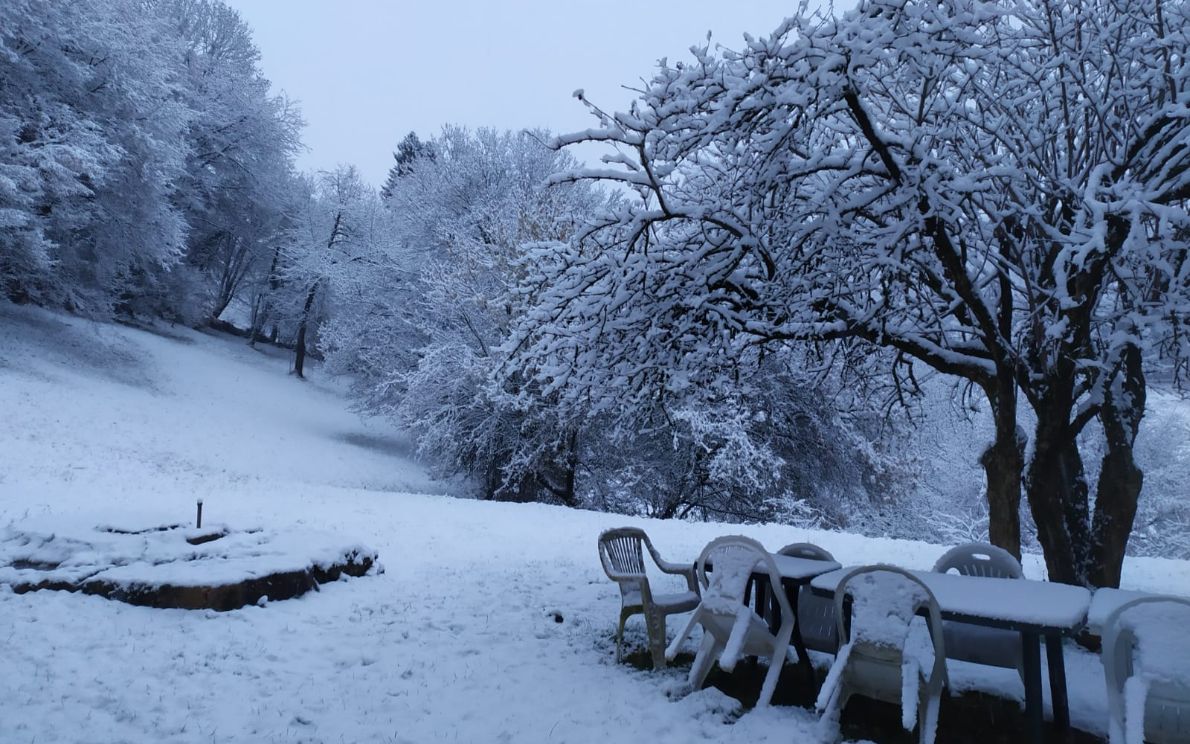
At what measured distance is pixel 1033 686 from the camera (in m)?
3.61

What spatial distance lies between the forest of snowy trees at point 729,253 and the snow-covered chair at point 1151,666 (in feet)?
5.73

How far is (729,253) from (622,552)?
7.96ft

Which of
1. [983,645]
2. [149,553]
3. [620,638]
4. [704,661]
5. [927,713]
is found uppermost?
[983,645]

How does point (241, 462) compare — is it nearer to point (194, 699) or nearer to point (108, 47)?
point (108, 47)

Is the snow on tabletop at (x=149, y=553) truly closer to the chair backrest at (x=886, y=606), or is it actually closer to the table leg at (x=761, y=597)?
the table leg at (x=761, y=597)

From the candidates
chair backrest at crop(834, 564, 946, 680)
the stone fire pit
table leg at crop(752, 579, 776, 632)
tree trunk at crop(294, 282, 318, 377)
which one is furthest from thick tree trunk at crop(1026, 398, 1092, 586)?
tree trunk at crop(294, 282, 318, 377)

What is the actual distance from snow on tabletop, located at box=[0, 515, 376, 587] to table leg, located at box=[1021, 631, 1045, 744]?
5.72 metres

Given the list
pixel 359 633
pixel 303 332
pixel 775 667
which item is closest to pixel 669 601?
pixel 775 667

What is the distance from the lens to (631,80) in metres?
5.02

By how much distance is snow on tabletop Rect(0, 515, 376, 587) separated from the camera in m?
6.02

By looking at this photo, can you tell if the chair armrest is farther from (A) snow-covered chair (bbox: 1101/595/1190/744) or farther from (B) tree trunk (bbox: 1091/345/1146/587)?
(B) tree trunk (bbox: 1091/345/1146/587)

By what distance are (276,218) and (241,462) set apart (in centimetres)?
1718

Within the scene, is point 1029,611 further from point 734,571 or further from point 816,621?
point 816,621

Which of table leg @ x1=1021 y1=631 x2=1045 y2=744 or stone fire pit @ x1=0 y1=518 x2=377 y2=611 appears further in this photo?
stone fire pit @ x1=0 y1=518 x2=377 y2=611
